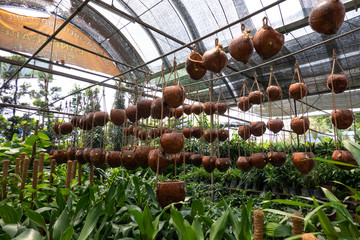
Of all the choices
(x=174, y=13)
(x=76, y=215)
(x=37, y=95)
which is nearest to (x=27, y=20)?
(x=174, y=13)

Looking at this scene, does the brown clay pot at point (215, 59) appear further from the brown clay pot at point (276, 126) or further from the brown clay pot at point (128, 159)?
the brown clay pot at point (276, 126)

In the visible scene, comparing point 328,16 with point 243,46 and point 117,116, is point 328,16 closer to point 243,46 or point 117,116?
point 243,46

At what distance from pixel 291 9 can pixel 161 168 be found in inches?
153

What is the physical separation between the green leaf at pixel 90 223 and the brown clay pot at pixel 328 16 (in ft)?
4.26

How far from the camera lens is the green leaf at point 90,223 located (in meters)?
1.03

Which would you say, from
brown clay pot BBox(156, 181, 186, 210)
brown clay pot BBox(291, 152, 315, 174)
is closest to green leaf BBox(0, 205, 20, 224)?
brown clay pot BBox(156, 181, 186, 210)

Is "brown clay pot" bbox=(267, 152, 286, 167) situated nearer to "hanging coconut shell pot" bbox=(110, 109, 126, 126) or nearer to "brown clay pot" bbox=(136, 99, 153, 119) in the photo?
"brown clay pot" bbox=(136, 99, 153, 119)

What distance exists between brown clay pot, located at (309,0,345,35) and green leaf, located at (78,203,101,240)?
4.26ft

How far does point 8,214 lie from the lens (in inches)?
45.8

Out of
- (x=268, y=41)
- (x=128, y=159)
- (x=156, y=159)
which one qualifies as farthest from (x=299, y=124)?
(x=128, y=159)

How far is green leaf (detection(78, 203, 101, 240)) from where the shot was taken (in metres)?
1.03

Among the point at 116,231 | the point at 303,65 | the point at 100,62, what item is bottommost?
the point at 116,231

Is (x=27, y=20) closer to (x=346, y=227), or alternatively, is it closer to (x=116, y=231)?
(x=116, y=231)

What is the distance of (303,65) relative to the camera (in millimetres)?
4629
